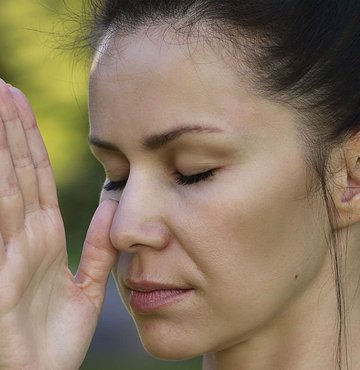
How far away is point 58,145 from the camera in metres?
9.30

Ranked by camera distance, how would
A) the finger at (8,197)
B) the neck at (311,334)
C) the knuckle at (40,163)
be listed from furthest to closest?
the neck at (311,334)
the knuckle at (40,163)
the finger at (8,197)

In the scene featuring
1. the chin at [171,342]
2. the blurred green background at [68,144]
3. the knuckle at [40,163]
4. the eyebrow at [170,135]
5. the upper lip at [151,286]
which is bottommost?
the blurred green background at [68,144]

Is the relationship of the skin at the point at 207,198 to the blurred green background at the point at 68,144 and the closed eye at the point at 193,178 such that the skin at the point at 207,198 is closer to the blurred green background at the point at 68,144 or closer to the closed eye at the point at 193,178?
the closed eye at the point at 193,178

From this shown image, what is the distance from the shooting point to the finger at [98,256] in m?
3.06

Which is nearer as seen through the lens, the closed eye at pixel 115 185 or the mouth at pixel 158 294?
the mouth at pixel 158 294

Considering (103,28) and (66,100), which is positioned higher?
(103,28)

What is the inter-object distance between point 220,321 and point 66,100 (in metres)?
6.32

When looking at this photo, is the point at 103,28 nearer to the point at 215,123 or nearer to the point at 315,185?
the point at 215,123

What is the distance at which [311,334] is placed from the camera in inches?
120

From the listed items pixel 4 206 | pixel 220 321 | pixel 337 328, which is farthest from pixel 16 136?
pixel 337 328

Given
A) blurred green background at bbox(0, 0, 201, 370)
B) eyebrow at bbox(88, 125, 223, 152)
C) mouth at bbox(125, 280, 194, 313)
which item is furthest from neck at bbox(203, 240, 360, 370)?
blurred green background at bbox(0, 0, 201, 370)

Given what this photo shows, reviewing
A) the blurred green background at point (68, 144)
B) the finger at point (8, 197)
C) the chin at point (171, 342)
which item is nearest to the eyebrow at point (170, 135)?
the finger at point (8, 197)

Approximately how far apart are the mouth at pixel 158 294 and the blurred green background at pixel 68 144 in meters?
5.65

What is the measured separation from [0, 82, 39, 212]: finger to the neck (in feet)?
2.45
